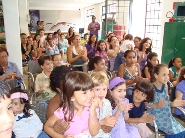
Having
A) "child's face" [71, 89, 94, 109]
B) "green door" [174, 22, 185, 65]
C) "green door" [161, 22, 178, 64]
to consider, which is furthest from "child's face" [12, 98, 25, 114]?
"green door" [161, 22, 178, 64]

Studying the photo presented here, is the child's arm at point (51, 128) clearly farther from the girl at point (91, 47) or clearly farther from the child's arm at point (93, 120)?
the girl at point (91, 47)

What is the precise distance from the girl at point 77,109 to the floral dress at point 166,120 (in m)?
0.94

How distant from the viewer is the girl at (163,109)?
1.98 m

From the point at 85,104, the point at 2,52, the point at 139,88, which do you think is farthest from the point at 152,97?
the point at 2,52

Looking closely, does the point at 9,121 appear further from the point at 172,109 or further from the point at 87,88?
the point at 172,109

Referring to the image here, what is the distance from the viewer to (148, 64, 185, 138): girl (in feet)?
6.51

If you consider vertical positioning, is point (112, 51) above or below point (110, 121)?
above

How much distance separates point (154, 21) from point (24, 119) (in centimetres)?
620

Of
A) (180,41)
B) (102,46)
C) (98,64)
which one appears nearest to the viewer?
(98,64)

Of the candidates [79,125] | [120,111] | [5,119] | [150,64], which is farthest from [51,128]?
[150,64]

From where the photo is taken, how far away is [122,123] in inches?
68.6

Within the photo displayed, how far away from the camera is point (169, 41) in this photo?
4801mm

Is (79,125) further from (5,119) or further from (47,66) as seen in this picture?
(47,66)

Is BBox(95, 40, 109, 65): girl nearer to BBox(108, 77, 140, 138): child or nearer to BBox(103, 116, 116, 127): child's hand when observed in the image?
BBox(108, 77, 140, 138): child
